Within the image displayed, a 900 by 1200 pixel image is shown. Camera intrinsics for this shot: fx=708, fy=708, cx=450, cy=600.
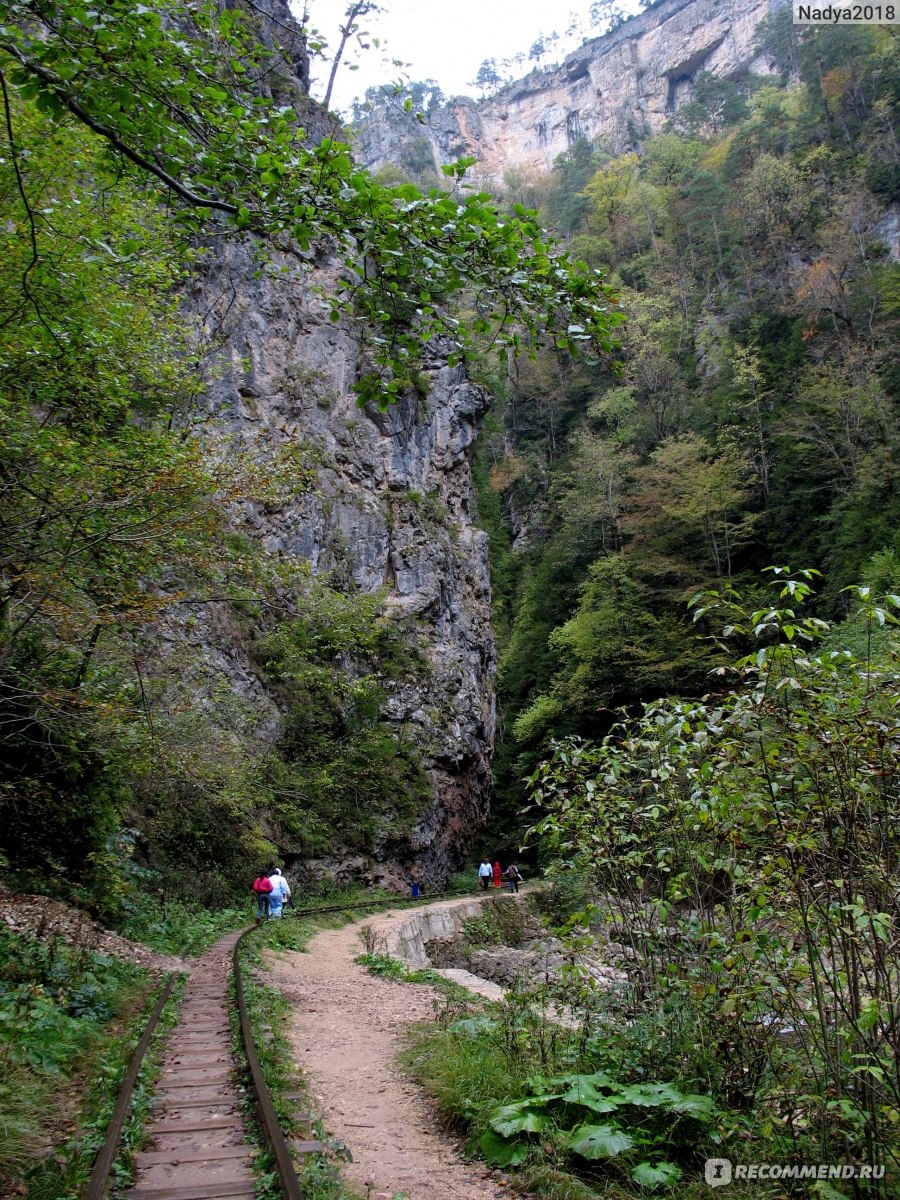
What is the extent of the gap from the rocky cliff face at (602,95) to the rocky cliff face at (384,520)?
4597cm

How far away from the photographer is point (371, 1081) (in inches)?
244

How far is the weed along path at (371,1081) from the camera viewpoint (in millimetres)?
4238

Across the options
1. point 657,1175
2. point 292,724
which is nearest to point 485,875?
point 292,724

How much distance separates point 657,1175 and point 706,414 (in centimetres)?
3828

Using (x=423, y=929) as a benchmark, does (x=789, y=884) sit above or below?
above

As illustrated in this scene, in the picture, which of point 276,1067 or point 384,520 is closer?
point 276,1067

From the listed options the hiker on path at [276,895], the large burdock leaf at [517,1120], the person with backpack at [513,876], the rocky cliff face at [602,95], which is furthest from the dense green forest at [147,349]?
the rocky cliff face at [602,95]

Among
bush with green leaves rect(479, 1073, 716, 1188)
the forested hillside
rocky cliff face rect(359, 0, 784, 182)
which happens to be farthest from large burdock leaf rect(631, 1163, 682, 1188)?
rocky cliff face rect(359, 0, 784, 182)

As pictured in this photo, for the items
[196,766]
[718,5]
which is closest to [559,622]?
[196,766]

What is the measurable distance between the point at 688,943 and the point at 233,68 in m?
6.08

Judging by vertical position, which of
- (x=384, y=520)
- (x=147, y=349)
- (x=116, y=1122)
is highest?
(x=384, y=520)

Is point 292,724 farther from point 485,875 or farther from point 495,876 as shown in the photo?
point 495,876

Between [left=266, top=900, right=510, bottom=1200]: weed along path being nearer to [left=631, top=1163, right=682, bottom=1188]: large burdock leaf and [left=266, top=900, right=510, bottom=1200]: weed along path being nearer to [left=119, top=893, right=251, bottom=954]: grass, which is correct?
[left=631, top=1163, right=682, bottom=1188]: large burdock leaf

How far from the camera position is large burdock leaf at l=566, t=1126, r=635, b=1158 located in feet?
12.7
